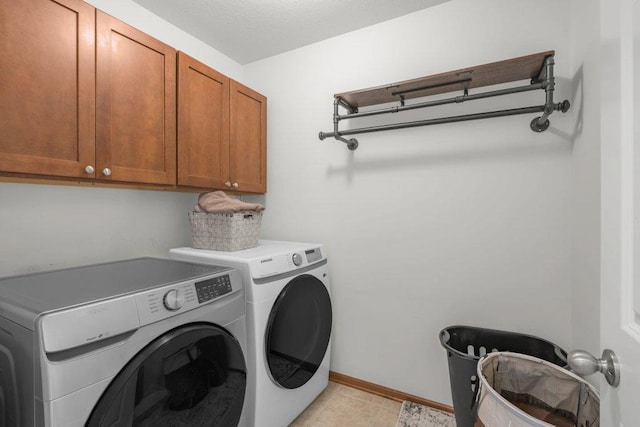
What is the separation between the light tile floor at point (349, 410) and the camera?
5.38ft

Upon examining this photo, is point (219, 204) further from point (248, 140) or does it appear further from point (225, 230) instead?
point (248, 140)

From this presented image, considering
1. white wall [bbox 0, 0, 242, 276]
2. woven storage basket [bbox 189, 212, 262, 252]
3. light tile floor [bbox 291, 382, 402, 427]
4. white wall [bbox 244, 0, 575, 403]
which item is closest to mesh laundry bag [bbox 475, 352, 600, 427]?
white wall [bbox 244, 0, 575, 403]

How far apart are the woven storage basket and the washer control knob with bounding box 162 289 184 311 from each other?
630 mm

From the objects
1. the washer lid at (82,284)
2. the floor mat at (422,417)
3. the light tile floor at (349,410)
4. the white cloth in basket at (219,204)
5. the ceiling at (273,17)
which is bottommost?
the light tile floor at (349,410)

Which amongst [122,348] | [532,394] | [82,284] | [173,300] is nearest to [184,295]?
[173,300]

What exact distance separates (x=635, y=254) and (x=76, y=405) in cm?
128

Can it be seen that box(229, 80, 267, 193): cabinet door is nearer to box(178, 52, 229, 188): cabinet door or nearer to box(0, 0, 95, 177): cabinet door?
box(178, 52, 229, 188): cabinet door

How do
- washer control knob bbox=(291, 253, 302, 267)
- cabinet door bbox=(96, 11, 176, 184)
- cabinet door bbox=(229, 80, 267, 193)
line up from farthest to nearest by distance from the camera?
cabinet door bbox=(229, 80, 267, 193) < washer control knob bbox=(291, 253, 302, 267) < cabinet door bbox=(96, 11, 176, 184)

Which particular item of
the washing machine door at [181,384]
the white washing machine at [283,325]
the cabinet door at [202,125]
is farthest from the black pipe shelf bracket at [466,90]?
the washing machine door at [181,384]

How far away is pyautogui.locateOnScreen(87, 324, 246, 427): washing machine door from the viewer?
2.72ft

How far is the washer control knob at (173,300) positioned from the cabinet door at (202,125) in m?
0.77

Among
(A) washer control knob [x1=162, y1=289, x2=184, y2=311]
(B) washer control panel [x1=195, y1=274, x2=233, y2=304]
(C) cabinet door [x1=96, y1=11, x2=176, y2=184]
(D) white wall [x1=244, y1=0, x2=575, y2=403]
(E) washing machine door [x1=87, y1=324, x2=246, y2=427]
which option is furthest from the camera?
(D) white wall [x1=244, y1=0, x2=575, y2=403]

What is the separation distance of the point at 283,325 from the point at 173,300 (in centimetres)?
66

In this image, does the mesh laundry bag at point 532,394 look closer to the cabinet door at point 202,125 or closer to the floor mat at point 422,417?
the floor mat at point 422,417
